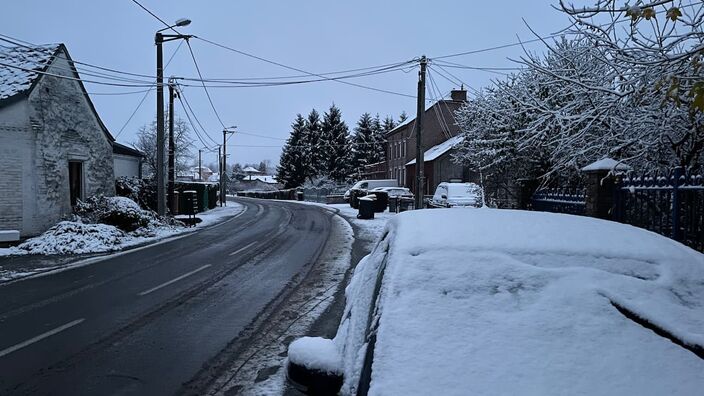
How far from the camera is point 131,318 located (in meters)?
6.89

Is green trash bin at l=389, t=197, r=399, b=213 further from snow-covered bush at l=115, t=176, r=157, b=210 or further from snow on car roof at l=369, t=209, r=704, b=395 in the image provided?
snow on car roof at l=369, t=209, r=704, b=395

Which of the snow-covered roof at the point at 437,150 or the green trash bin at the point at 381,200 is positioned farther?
the snow-covered roof at the point at 437,150

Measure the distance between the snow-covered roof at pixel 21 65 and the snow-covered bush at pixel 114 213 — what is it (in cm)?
439

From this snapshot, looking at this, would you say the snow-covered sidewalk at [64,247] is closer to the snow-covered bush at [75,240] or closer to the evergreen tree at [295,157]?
the snow-covered bush at [75,240]

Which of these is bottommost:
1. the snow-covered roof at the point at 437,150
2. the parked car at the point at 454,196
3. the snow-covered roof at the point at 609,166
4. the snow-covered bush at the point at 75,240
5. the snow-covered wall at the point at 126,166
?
the snow-covered bush at the point at 75,240

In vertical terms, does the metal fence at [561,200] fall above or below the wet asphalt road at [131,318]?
above

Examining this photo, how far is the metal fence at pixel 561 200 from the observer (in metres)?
9.59

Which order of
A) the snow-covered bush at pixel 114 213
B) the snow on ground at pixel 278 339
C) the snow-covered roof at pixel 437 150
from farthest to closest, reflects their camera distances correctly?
the snow-covered roof at pixel 437 150 < the snow-covered bush at pixel 114 213 < the snow on ground at pixel 278 339

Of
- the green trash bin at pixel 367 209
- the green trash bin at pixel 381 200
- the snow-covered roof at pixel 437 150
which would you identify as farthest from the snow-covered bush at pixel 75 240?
the snow-covered roof at pixel 437 150

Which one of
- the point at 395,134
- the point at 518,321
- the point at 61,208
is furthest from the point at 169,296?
the point at 395,134

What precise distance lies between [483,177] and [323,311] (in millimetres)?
12778

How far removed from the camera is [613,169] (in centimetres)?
761

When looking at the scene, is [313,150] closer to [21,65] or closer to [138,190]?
[138,190]

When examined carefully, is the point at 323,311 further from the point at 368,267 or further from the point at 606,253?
the point at 606,253
